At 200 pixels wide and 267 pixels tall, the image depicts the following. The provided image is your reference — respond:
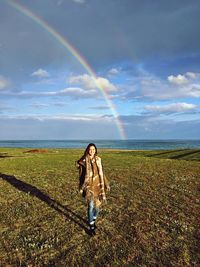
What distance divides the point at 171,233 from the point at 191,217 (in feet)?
8.68

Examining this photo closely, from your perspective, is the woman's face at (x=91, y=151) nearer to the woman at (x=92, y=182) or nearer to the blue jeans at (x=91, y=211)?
the woman at (x=92, y=182)

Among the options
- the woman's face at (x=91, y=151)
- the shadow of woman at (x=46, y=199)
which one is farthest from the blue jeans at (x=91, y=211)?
the woman's face at (x=91, y=151)

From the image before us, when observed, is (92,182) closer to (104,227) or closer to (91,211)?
(91,211)

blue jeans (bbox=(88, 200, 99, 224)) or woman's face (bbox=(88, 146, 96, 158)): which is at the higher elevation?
woman's face (bbox=(88, 146, 96, 158))

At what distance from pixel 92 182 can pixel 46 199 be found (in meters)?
6.51

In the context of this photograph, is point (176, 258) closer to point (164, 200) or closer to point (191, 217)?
point (191, 217)

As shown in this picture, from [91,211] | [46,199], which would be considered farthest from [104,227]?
[46,199]

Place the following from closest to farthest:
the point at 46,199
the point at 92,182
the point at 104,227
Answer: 1. the point at 92,182
2. the point at 104,227
3. the point at 46,199

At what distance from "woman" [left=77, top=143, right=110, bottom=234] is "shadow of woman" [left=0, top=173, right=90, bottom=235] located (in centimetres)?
89

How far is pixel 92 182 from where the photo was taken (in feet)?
36.3

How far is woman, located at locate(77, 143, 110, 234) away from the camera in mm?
10938

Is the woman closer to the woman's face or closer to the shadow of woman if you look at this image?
the woman's face

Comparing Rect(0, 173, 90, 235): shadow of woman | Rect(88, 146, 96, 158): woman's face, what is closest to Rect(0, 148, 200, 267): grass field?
Rect(0, 173, 90, 235): shadow of woman

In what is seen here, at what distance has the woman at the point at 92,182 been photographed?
1094 cm
